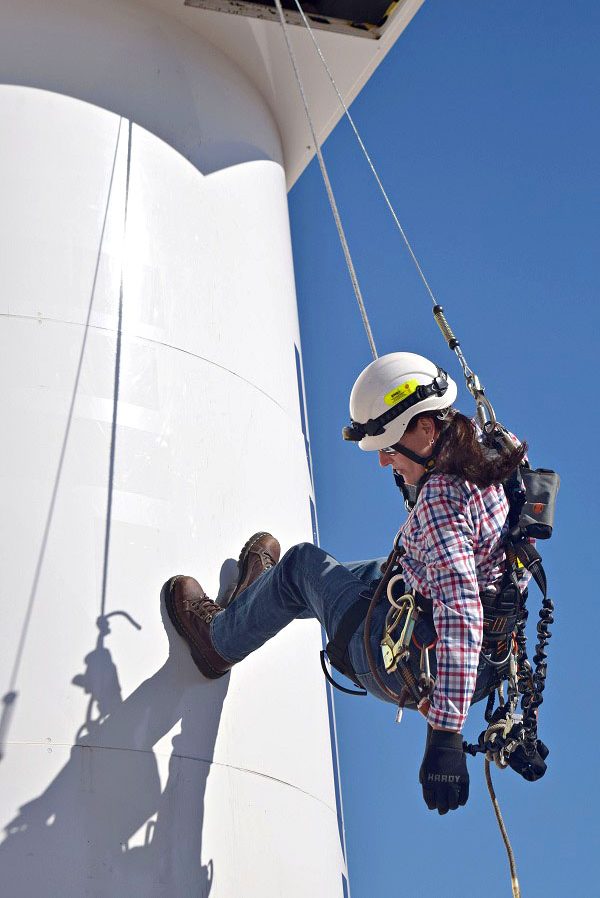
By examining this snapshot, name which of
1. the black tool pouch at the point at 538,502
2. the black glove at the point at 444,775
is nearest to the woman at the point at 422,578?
the black glove at the point at 444,775

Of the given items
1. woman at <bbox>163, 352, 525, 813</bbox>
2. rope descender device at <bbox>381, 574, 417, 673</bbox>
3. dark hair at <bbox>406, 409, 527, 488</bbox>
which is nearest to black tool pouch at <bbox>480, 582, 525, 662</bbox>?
woman at <bbox>163, 352, 525, 813</bbox>

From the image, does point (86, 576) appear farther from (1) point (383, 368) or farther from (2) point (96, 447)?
(1) point (383, 368)

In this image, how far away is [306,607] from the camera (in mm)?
5184

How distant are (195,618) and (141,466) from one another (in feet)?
2.66

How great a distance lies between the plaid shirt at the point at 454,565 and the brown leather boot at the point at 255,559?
118cm

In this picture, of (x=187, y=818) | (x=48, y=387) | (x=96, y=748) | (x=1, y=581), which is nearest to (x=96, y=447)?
(x=48, y=387)

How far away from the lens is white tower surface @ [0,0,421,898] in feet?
15.3

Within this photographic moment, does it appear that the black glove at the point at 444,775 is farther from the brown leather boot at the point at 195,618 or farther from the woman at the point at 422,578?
the brown leather boot at the point at 195,618

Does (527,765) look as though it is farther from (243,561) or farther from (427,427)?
(243,561)

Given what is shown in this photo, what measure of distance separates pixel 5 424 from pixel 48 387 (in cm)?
29

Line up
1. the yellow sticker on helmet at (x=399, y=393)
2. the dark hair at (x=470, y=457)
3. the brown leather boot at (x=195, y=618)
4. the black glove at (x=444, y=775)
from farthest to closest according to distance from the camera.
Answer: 1. the brown leather boot at (x=195, y=618)
2. the yellow sticker on helmet at (x=399, y=393)
3. the dark hair at (x=470, y=457)
4. the black glove at (x=444, y=775)

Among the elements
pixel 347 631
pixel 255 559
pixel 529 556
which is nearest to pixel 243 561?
pixel 255 559

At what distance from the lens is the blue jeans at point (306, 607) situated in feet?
15.6

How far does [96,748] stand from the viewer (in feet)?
15.3
